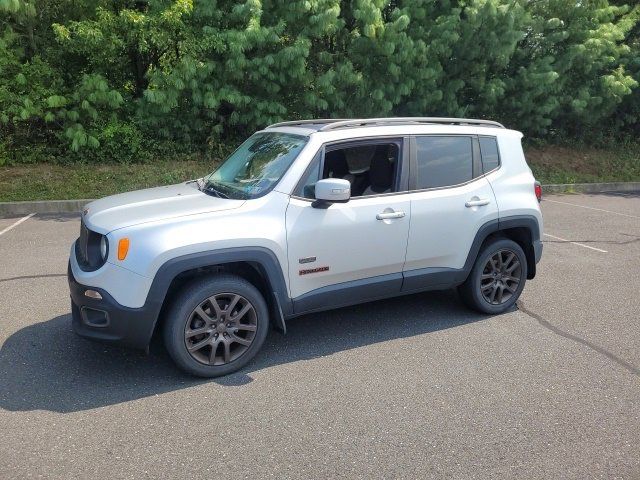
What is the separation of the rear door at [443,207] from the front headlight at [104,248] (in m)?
2.30

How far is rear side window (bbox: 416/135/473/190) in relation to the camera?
471 cm

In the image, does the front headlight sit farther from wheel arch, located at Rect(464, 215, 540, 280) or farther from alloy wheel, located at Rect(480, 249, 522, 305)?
alloy wheel, located at Rect(480, 249, 522, 305)

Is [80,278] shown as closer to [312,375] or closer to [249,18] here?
[312,375]

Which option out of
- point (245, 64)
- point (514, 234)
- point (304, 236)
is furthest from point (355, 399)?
point (245, 64)

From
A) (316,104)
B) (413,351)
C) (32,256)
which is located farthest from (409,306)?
(316,104)

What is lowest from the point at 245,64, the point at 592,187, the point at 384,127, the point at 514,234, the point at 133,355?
the point at 592,187

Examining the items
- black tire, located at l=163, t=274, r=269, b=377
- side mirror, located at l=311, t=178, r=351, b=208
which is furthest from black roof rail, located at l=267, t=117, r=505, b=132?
black tire, located at l=163, t=274, r=269, b=377

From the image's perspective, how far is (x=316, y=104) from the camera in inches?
500

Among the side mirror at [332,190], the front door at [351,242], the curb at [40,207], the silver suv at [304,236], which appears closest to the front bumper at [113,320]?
the silver suv at [304,236]

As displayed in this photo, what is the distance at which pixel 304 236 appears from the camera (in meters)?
4.04

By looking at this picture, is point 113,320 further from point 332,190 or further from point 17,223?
point 17,223

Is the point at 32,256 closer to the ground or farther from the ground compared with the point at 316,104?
closer to the ground

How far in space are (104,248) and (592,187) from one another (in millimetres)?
14199

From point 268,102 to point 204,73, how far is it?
1.63 m
